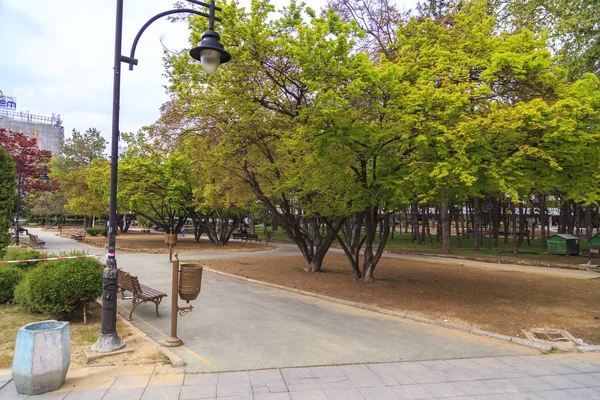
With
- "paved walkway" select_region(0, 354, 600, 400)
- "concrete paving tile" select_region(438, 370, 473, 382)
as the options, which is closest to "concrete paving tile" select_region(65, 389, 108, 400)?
"paved walkway" select_region(0, 354, 600, 400)

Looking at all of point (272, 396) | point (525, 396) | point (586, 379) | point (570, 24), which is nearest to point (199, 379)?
point (272, 396)

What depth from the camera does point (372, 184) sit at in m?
10.2

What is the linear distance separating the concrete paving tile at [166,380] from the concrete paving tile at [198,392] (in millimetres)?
190

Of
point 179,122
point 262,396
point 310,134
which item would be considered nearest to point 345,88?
point 310,134

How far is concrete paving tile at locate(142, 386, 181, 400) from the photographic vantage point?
4.30 m

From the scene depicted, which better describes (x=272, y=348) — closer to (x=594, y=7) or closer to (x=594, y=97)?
(x=594, y=97)

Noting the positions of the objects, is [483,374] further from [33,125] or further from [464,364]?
[33,125]

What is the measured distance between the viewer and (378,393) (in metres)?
4.52

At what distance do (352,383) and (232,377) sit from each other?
5.11 ft

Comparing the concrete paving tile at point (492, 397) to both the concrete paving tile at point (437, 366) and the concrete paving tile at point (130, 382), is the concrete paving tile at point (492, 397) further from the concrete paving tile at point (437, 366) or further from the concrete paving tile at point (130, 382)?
the concrete paving tile at point (130, 382)

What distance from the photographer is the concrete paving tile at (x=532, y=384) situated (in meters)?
4.78

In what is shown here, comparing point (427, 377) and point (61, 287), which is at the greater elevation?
point (61, 287)

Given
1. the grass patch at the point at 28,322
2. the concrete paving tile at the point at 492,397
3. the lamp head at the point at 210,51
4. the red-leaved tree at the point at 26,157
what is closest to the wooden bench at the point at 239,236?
the red-leaved tree at the point at 26,157

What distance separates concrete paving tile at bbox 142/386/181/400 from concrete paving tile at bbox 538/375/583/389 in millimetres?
4782
